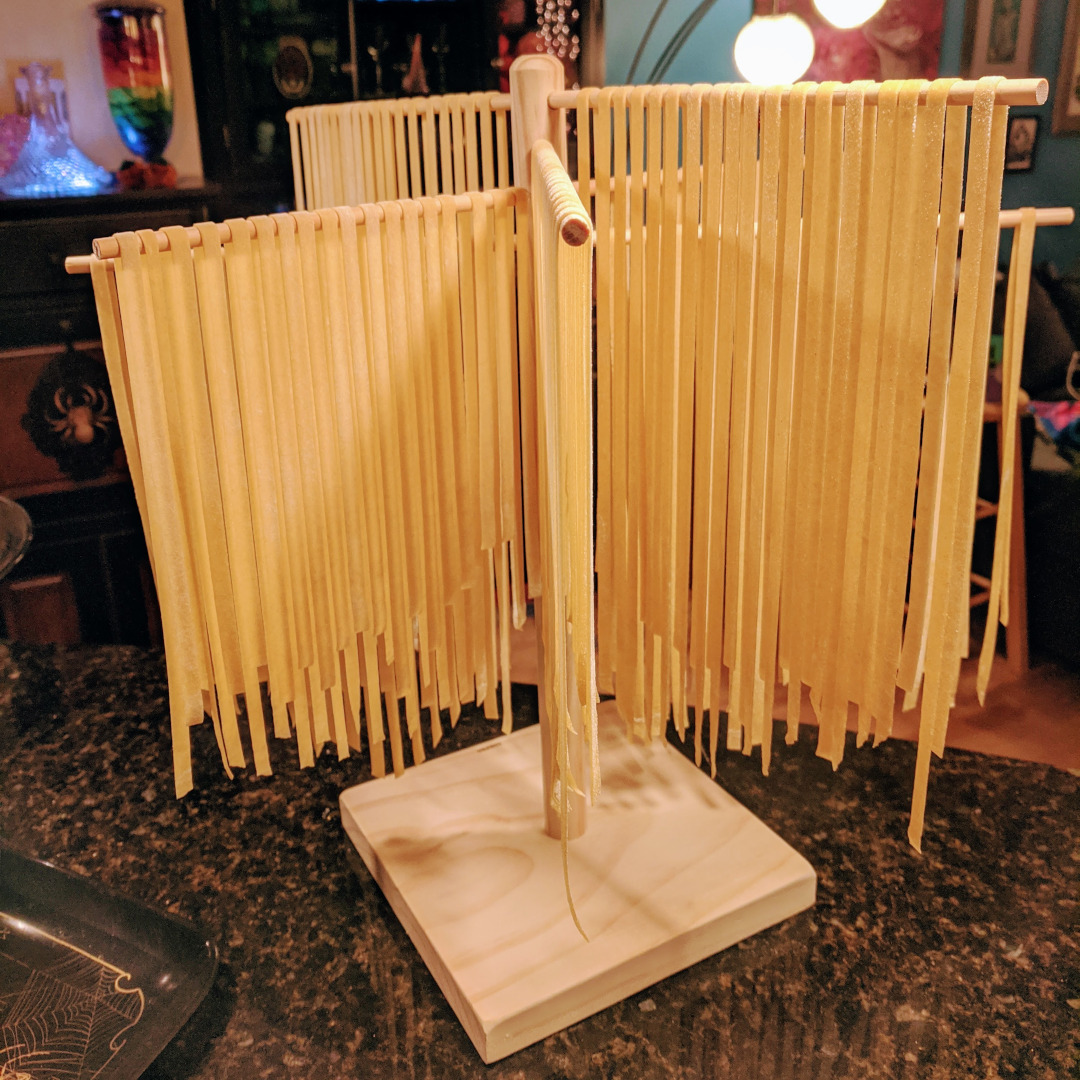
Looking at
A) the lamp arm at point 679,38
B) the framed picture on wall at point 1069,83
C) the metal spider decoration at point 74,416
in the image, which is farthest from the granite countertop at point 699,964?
the framed picture on wall at point 1069,83

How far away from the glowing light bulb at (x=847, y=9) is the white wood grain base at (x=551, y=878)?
95.2 inches

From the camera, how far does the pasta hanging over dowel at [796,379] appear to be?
0.60 m

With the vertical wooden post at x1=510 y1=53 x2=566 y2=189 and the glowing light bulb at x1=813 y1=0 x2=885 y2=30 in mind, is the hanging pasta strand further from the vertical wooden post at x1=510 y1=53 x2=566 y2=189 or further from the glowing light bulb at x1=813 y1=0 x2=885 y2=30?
the glowing light bulb at x1=813 y1=0 x2=885 y2=30

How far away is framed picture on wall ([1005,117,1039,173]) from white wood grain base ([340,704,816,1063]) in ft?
11.3

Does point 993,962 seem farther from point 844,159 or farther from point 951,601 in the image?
point 844,159

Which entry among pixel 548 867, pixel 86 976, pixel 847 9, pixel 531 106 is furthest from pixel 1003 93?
→ pixel 847 9

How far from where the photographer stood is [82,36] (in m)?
2.22

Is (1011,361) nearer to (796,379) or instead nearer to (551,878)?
(796,379)

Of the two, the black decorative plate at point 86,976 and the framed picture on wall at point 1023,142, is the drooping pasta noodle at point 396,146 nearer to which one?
the black decorative plate at point 86,976

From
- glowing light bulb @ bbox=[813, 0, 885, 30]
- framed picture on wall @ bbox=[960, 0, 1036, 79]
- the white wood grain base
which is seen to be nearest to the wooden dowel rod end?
the white wood grain base

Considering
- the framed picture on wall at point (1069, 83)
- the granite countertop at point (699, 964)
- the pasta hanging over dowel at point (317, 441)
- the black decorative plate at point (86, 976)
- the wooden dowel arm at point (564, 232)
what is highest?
the framed picture on wall at point (1069, 83)

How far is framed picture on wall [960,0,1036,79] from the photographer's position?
11.7ft

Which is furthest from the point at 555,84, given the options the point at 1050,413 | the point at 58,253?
the point at 1050,413

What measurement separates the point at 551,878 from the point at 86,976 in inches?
14.6
